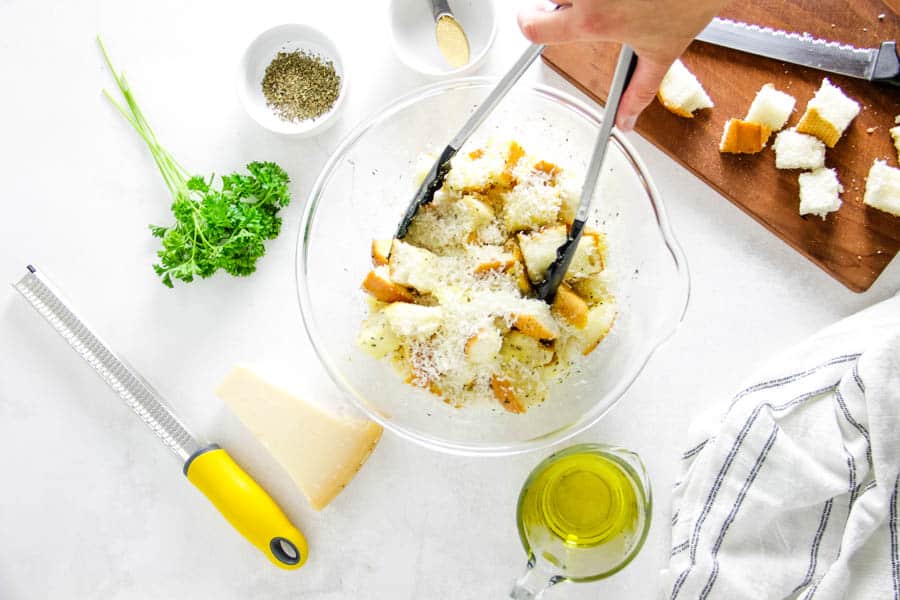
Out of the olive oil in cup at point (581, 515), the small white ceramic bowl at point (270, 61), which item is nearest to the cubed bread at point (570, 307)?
the olive oil in cup at point (581, 515)

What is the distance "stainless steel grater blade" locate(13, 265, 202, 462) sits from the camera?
179 cm

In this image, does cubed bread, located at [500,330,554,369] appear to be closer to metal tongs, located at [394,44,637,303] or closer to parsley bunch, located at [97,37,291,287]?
metal tongs, located at [394,44,637,303]

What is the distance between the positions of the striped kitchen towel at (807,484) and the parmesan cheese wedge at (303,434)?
0.75 metres

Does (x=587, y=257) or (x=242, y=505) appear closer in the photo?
(x=587, y=257)

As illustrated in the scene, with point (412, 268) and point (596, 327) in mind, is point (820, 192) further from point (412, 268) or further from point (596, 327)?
point (412, 268)

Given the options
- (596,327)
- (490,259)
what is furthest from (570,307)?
(490,259)

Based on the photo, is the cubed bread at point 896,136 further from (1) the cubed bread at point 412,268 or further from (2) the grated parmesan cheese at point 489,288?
(1) the cubed bread at point 412,268

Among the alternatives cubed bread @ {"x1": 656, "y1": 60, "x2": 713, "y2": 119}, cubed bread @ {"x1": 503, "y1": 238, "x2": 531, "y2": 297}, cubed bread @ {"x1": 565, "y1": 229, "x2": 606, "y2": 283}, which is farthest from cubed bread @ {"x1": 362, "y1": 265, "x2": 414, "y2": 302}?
cubed bread @ {"x1": 656, "y1": 60, "x2": 713, "y2": 119}

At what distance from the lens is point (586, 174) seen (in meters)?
1.47

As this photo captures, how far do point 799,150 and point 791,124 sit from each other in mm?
84

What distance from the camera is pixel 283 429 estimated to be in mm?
1752

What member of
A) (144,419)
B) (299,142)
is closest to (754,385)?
(299,142)

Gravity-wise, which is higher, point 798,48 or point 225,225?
point 225,225

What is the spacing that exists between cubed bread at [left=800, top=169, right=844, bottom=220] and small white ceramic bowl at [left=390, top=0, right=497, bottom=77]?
78 cm
